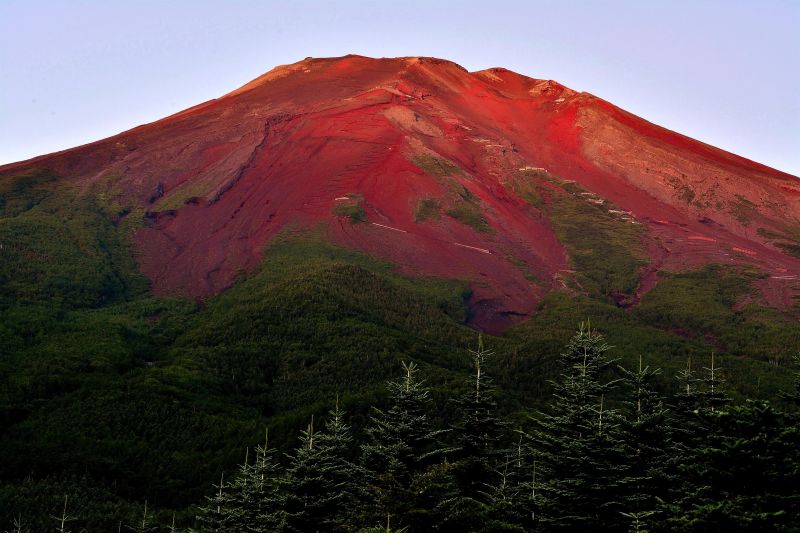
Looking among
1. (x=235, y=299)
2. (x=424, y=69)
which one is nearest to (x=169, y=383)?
(x=235, y=299)

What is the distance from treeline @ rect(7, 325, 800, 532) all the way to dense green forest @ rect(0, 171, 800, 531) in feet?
64.4

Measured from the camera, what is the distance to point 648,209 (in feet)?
370

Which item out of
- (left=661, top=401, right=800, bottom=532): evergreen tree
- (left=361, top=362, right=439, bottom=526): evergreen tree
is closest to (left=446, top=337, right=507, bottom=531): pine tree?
(left=361, top=362, right=439, bottom=526): evergreen tree

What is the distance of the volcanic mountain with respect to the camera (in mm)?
103000

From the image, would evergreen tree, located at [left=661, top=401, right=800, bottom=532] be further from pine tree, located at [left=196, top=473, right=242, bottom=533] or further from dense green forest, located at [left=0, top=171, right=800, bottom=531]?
dense green forest, located at [left=0, top=171, right=800, bottom=531]

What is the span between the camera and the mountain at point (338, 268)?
7425cm

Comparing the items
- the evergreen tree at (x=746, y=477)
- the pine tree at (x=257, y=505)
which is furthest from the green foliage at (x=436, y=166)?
the evergreen tree at (x=746, y=477)

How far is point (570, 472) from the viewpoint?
72.4ft

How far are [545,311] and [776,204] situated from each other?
42.2 m

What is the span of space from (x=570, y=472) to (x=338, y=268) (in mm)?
77277

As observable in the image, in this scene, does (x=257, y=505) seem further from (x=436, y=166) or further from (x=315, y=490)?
(x=436, y=166)

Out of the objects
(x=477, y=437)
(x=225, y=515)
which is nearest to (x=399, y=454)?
(x=477, y=437)

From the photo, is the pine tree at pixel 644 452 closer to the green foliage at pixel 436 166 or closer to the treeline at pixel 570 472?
the treeline at pixel 570 472

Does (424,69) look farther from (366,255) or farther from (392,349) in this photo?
(392,349)
